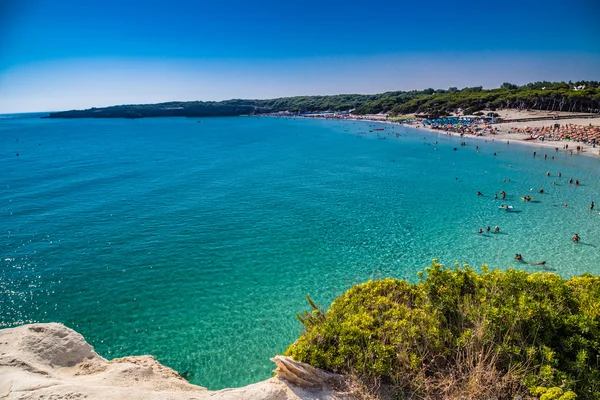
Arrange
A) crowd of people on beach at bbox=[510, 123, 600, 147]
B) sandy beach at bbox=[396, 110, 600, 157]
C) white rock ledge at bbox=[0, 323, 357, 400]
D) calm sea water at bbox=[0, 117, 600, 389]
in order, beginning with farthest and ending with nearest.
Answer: crowd of people on beach at bbox=[510, 123, 600, 147] < sandy beach at bbox=[396, 110, 600, 157] < calm sea water at bbox=[0, 117, 600, 389] < white rock ledge at bbox=[0, 323, 357, 400]

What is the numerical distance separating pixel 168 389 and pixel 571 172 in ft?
192

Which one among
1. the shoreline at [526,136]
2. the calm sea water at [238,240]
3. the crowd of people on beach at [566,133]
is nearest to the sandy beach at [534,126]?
the shoreline at [526,136]

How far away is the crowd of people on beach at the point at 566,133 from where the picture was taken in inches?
2536

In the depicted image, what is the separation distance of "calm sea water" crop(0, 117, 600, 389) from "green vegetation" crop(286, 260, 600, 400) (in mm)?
6334

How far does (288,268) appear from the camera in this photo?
22562 mm

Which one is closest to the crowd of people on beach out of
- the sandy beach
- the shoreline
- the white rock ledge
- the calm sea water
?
the sandy beach

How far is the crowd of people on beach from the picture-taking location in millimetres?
64412

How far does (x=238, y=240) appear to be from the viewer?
1077 inches

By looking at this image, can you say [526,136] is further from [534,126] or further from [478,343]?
[478,343]

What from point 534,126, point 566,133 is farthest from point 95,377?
point 534,126

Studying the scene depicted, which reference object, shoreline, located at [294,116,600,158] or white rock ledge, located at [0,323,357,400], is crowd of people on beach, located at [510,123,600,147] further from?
white rock ledge, located at [0,323,357,400]

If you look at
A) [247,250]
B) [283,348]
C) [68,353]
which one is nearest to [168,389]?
[68,353]

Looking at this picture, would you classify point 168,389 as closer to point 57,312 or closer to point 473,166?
point 57,312

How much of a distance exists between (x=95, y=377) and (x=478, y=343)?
12.9 meters
